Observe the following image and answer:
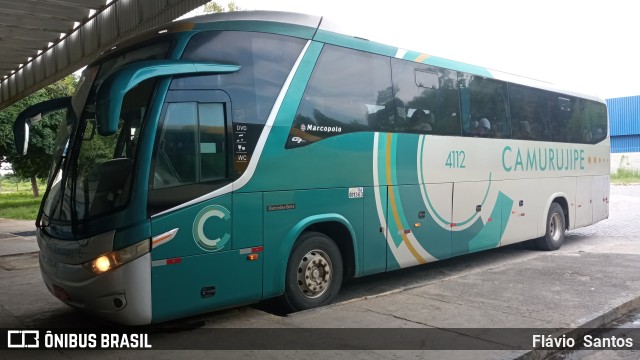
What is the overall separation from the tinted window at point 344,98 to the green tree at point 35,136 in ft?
57.0

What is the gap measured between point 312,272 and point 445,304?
1.65 meters

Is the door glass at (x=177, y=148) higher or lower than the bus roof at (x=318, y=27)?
lower

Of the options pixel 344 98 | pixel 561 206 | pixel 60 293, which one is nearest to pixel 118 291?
pixel 60 293

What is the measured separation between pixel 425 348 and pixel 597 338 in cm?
211

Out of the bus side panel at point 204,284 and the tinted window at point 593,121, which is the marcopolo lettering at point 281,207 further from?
the tinted window at point 593,121

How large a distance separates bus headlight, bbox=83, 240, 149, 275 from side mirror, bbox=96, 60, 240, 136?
3.56 ft

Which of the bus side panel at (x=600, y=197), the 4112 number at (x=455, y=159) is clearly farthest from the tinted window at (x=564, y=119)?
the 4112 number at (x=455, y=159)

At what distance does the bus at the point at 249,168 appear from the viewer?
15.5 ft

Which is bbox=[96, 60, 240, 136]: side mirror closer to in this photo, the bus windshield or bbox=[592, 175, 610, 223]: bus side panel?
the bus windshield

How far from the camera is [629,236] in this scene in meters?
13.2

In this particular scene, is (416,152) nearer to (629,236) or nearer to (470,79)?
(470,79)

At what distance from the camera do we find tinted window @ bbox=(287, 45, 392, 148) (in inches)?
239

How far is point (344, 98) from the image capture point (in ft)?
21.4

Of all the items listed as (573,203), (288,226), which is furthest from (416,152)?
(573,203)
